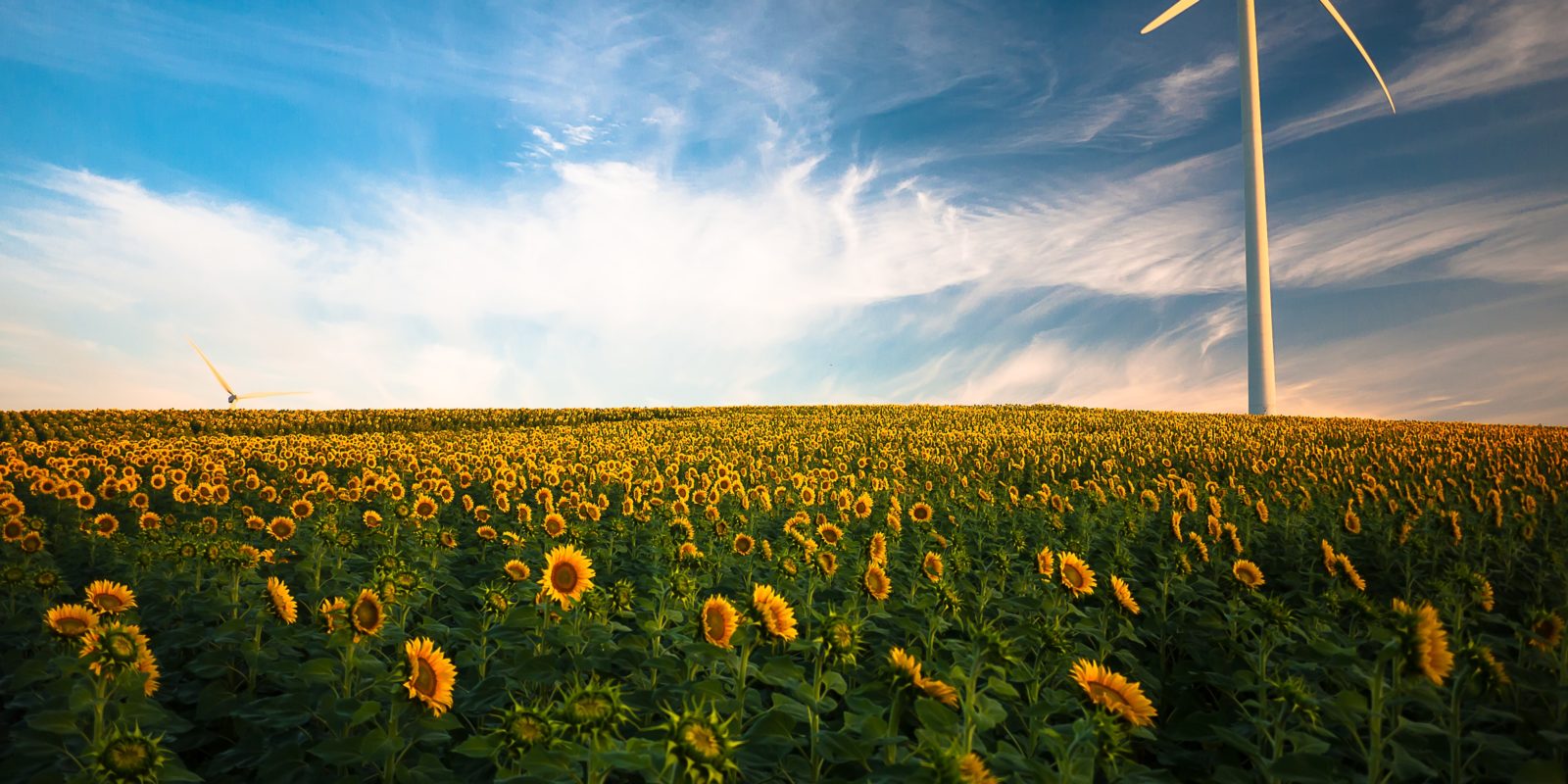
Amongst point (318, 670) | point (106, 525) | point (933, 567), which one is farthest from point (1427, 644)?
point (106, 525)

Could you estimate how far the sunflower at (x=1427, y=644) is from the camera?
3.09 meters

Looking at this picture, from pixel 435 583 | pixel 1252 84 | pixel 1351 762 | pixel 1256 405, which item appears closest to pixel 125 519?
pixel 435 583

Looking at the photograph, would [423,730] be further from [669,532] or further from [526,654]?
[669,532]

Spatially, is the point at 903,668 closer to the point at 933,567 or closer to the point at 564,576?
the point at 564,576

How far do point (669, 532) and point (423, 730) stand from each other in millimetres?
4618

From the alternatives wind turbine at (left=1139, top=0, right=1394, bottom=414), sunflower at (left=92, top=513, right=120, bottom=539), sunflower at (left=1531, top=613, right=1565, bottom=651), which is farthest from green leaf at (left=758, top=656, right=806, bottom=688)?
wind turbine at (left=1139, top=0, right=1394, bottom=414)

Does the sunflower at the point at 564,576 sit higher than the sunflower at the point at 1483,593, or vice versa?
the sunflower at the point at 1483,593

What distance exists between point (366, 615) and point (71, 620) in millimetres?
1637

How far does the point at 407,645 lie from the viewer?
12.3ft

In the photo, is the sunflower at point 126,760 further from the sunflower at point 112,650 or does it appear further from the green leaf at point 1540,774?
the green leaf at point 1540,774

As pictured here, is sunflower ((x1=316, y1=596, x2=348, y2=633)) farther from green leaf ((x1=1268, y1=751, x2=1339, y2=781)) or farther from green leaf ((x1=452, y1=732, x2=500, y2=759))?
green leaf ((x1=1268, y1=751, x2=1339, y2=781))

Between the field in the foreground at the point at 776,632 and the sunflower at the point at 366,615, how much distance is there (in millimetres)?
32

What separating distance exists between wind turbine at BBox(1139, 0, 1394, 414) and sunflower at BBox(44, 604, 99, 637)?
53.4 metres

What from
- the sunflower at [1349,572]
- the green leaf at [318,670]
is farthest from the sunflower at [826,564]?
the sunflower at [1349,572]
